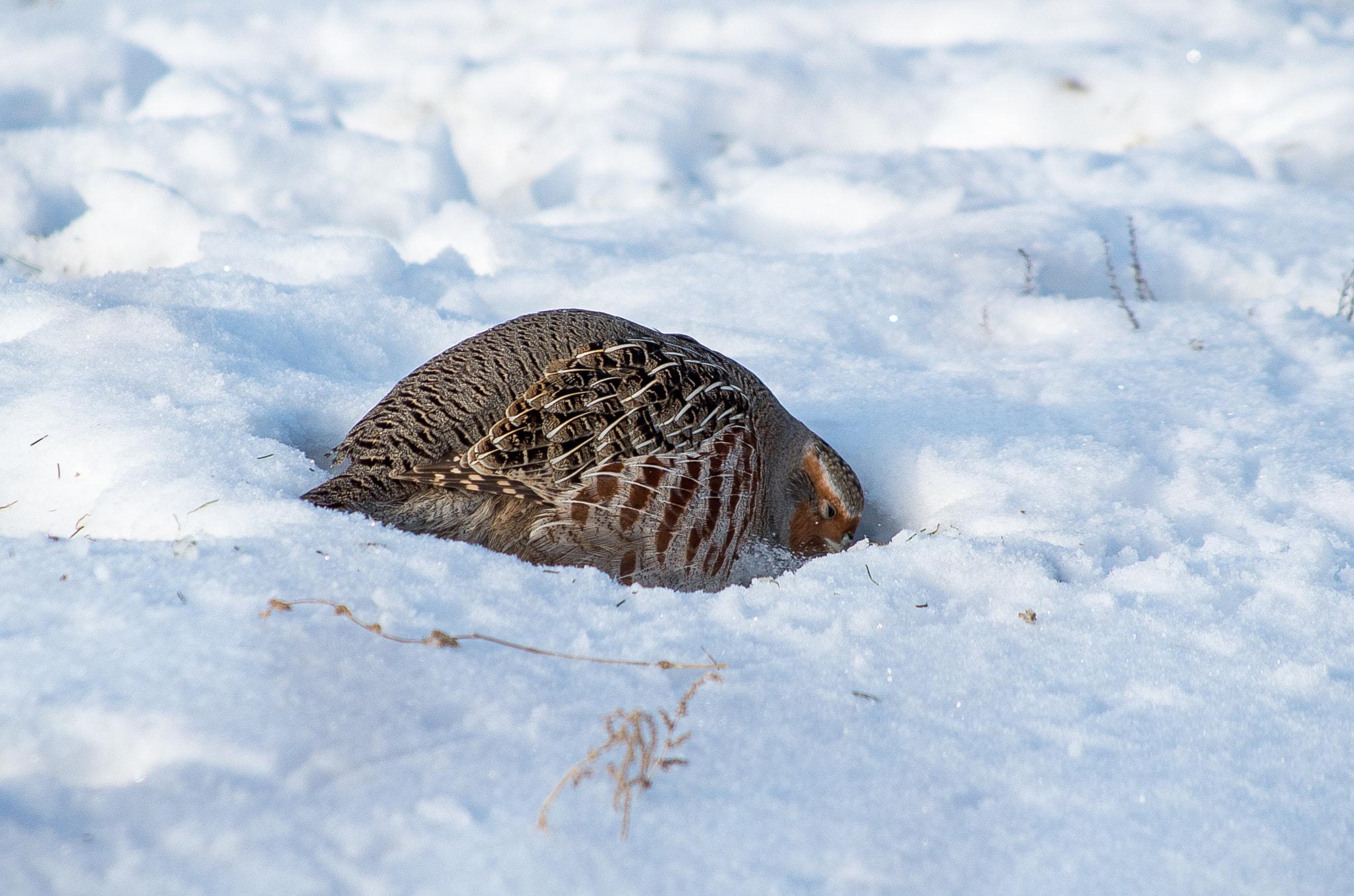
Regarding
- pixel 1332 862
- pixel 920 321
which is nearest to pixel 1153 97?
pixel 920 321

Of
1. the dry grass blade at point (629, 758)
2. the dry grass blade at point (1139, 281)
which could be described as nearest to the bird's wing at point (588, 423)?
the dry grass blade at point (629, 758)

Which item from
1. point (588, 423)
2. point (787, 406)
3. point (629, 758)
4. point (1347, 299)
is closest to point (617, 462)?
point (588, 423)

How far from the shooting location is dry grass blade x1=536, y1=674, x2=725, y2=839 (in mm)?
1517

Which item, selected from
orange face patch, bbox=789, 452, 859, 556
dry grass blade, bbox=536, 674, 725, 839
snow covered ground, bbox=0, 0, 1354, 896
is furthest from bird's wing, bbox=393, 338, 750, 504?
dry grass blade, bbox=536, 674, 725, 839

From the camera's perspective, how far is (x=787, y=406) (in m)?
3.94

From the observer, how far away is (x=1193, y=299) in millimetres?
5012

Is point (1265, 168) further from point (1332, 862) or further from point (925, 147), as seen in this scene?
point (1332, 862)

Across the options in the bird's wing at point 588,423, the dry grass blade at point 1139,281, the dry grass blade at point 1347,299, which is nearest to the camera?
the bird's wing at point 588,423

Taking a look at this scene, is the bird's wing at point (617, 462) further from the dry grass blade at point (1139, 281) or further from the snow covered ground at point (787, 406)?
the dry grass blade at point (1139, 281)

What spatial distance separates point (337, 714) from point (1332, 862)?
1773mm

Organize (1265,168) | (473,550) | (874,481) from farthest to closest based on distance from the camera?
(1265,168)
(874,481)
(473,550)

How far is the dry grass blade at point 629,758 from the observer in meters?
1.52

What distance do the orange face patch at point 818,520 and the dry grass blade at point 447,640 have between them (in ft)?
5.18

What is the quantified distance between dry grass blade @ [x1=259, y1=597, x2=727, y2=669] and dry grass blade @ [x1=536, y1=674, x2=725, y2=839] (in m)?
0.19
